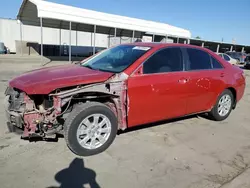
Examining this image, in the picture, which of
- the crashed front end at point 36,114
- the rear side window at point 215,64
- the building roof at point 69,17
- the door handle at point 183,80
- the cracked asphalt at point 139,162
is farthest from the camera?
the building roof at point 69,17

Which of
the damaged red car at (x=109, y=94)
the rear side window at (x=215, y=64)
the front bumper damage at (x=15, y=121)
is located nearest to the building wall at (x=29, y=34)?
the rear side window at (x=215, y=64)

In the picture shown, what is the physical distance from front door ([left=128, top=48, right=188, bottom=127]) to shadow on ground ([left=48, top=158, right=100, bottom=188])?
1.12 m

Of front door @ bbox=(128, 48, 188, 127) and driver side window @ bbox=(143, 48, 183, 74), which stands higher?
driver side window @ bbox=(143, 48, 183, 74)

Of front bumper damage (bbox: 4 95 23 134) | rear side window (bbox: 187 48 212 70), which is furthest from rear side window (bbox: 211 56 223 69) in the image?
front bumper damage (bbox: 4 95 23 134)

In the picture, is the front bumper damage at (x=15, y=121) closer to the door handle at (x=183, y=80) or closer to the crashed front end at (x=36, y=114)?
the crashed front end at (x=36, y=114)

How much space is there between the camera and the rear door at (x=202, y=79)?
4.46m

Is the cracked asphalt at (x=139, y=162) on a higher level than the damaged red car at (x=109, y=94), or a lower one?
lower

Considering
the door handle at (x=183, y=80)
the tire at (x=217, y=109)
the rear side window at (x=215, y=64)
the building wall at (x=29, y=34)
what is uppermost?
the building wall at (x=29, y=34)

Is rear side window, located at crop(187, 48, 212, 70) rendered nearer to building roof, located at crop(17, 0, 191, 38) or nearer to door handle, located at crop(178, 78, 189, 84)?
door handle, located at crop(178, 78, 189, 84)

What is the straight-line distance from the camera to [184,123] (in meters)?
5.05

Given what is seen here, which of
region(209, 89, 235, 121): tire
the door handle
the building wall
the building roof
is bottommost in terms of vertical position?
A: region(209, 89, 235, 121): tire

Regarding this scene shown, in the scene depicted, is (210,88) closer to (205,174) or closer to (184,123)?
(184,123)

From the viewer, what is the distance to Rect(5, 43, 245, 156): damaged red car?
3.26m

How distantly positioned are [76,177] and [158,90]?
76.4 inches
